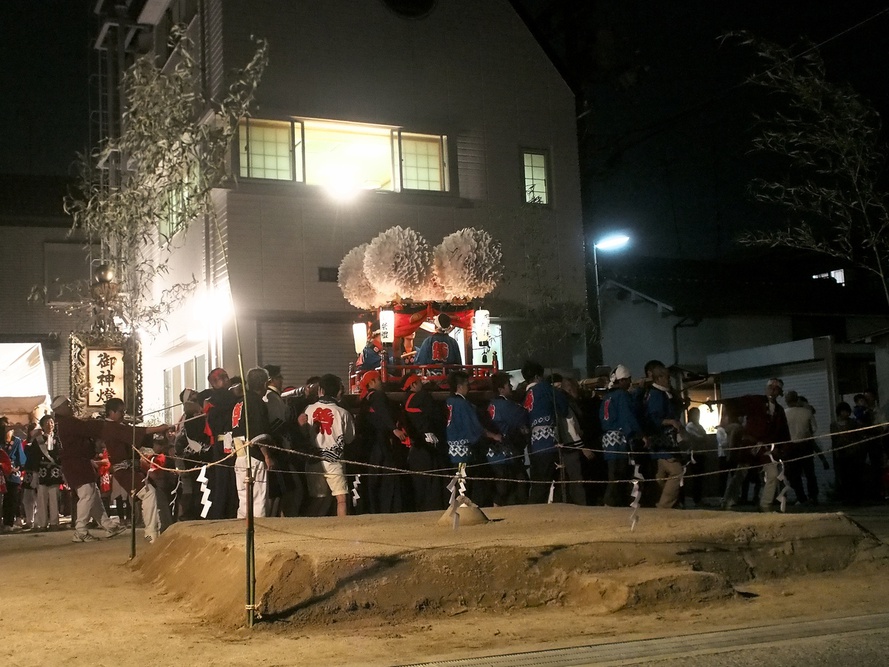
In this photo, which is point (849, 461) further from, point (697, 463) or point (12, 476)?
point (12, 476)

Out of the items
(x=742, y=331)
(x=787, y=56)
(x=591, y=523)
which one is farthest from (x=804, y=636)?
(x=742, y=331)

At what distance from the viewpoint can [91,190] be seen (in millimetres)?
20578

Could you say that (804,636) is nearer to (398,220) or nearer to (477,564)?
(477,564)

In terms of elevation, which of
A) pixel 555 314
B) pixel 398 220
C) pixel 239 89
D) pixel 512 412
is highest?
pixel 239 89

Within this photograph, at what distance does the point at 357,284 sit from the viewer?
18.7 meters

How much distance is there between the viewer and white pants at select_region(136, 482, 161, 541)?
1319cm

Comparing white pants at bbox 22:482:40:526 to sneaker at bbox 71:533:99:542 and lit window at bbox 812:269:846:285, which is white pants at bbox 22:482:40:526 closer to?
sneaker at bbox 71:533:99:542

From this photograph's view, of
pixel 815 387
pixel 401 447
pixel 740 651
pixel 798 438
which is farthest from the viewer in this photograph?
pixel 815 387

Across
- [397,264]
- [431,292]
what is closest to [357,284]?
[397,264]

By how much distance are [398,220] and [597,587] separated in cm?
1354

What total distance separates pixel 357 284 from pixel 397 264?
3.54 ft

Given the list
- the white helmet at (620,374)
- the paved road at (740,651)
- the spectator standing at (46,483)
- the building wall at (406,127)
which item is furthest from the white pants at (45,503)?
the paved road at (740,651)

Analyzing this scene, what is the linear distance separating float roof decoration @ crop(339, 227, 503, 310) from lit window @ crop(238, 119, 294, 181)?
2312 millimetres

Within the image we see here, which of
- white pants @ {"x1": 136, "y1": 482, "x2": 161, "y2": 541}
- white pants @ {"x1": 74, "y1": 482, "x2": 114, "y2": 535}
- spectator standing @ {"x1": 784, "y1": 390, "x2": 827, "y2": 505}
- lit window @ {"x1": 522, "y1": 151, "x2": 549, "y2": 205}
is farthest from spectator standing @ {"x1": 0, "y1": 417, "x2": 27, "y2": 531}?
spectator standing @ {"x1": 784, "y1": 390, "x2": 827, "y2": 505}
